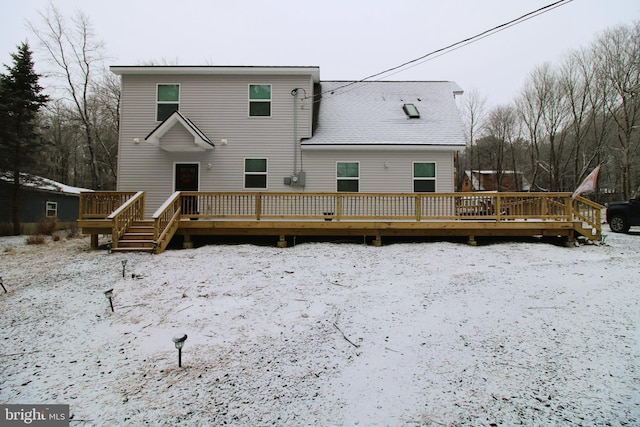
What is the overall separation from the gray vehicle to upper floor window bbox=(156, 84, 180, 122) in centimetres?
1663

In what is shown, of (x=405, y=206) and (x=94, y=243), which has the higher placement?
(x=405, y=206)

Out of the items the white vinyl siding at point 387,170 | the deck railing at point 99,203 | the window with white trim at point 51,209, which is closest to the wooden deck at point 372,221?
the deck railing at point 99,203

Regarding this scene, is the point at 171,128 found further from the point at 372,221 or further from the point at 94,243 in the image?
the point at 372,221

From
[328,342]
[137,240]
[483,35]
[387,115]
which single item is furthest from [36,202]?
[483,35]

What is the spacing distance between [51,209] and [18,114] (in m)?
6.01

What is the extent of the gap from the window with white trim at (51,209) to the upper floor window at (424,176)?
19950mm

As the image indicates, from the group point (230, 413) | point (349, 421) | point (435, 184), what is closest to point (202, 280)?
point (230, 413)

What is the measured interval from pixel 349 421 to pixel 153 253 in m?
6.45

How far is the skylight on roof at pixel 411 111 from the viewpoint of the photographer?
38.2 feet

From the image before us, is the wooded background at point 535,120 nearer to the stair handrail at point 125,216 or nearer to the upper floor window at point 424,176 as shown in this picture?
the stair handrail at point 125,216

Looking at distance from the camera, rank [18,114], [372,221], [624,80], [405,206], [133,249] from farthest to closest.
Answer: [624,80] < [18,114] < [405,206] < [372,221] < [133,249]

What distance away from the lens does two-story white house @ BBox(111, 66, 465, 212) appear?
10633 mm

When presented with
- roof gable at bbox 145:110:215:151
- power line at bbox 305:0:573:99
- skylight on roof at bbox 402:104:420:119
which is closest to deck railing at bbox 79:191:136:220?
roof gable at bbox 145:110:215:151

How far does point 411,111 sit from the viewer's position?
11.8 metres
